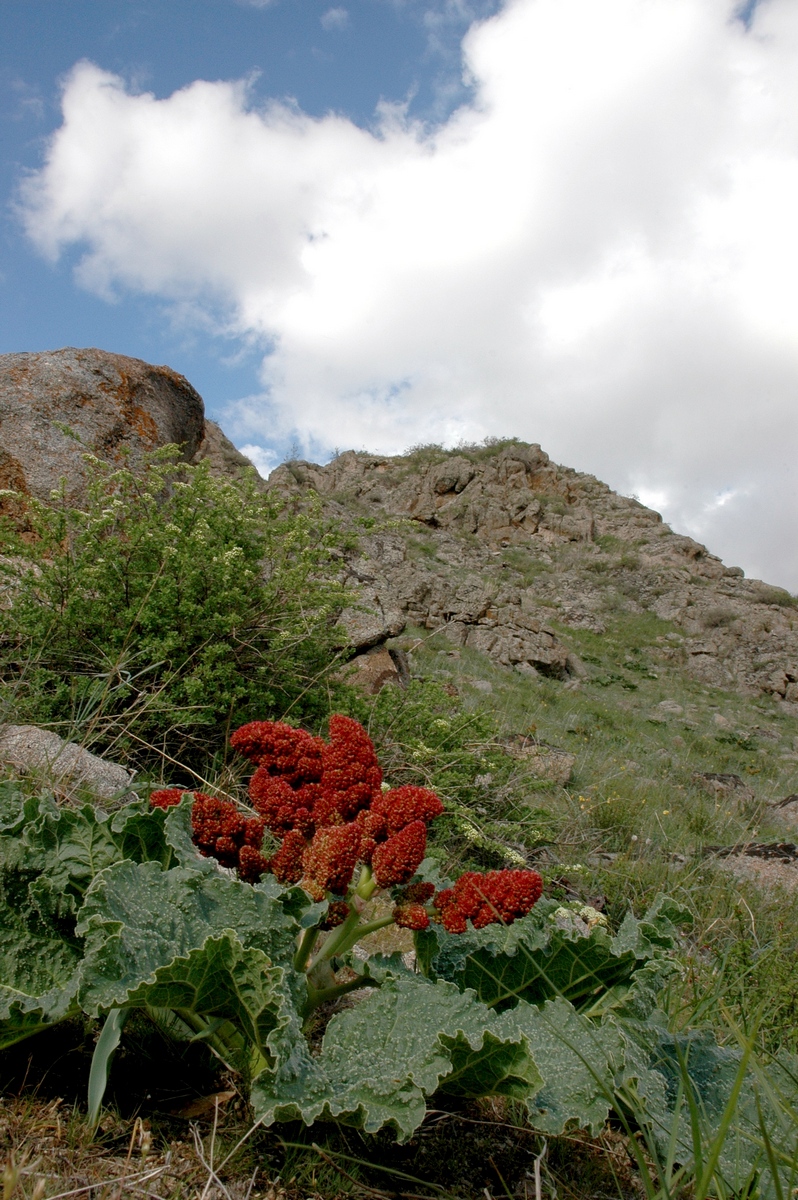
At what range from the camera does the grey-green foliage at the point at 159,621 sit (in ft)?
11.5

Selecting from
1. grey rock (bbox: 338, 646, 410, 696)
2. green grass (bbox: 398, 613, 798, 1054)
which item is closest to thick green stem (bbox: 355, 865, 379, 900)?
green grass (bbox: 398, 613, 798, 1054)

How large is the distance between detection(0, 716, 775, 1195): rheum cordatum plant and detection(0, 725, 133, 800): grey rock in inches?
37.9

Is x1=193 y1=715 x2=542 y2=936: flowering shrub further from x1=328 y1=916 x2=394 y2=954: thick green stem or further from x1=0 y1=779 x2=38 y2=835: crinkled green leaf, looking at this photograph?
x1=0 y1=779 x2=38 y2=835: crinkled green leaf

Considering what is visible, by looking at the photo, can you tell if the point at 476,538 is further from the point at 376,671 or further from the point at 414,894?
the point at 414,894

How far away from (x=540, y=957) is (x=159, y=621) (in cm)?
276

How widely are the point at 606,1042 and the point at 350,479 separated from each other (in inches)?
1351

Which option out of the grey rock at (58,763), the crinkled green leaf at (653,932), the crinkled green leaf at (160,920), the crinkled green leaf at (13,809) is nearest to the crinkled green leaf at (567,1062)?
the crinkled green leaf at (653,932)

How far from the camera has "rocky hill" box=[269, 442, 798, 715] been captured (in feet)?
53.0

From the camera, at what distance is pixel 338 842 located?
1.31 meters

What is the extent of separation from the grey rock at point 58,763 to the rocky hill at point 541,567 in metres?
8.43

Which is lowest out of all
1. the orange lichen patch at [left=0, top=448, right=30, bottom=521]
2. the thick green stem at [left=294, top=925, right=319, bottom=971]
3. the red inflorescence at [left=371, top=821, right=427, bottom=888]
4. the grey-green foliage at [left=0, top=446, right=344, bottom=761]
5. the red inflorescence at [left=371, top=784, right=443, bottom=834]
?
the thick green stem at [left=294, top=925, right=319, bottom=971]

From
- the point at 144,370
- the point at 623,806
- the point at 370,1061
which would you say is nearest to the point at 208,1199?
the point at 370,1061

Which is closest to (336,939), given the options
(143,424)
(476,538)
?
(143,424)

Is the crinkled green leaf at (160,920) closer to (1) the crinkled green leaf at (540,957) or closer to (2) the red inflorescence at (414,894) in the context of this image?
(2) the red inflorescence at (414,894)
